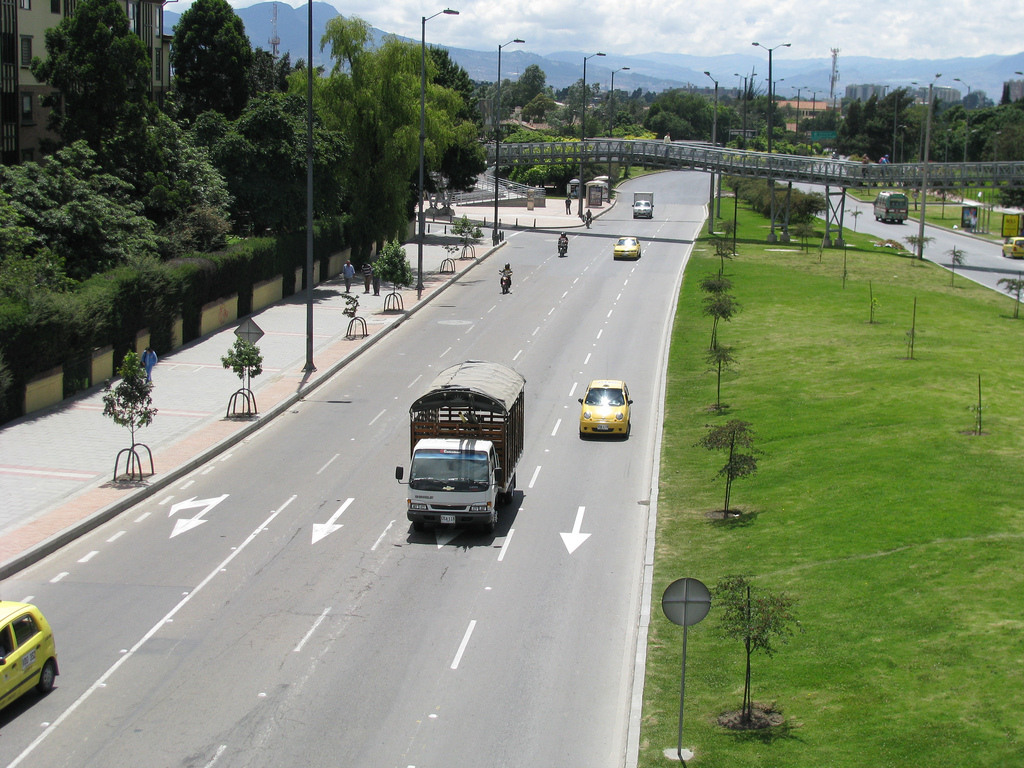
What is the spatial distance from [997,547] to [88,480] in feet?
66.8

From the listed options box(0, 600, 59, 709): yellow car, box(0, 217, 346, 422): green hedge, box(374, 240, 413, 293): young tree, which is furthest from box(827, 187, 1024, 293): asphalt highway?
box(0, 600, 59, 709): yellow car

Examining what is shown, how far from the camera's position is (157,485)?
1011 inches

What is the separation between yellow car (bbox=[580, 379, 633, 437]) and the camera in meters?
31.2

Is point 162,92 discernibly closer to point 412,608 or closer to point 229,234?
point 229,234

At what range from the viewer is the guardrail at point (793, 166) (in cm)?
7894

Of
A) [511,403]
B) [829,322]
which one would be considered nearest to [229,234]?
[829,322]

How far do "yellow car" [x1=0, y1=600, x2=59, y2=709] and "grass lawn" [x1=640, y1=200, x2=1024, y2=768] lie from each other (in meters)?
8.77

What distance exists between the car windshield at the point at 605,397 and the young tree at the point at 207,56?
45857mm

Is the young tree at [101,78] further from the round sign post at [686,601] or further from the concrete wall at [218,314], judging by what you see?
the round sign post at [686,601]

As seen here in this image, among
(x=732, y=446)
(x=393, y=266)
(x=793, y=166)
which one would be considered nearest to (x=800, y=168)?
(x=793, y=166)

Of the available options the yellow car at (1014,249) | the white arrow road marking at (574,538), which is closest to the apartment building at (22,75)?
the white arrow road marking at (574,538)

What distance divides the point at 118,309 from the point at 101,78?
51.6ft

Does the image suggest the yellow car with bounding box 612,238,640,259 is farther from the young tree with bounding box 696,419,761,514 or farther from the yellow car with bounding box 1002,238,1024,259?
the young tree with bounding box 696,419,761,514

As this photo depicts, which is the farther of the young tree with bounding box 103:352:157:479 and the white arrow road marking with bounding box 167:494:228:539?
the young tree with bounding box 103:352:157:479
